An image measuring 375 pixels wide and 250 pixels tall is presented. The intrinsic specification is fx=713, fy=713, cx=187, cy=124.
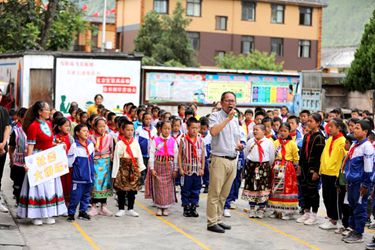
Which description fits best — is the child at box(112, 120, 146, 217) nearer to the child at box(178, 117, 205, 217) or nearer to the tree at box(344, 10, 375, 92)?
the child at box(178, 117, 205, 217)

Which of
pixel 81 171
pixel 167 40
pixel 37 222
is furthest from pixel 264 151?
pixel 167 40

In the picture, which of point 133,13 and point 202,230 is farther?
point 133,13

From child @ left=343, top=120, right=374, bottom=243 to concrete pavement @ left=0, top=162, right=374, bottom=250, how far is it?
287mm

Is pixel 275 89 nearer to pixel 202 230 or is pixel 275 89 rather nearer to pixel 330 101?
pixel 330 101

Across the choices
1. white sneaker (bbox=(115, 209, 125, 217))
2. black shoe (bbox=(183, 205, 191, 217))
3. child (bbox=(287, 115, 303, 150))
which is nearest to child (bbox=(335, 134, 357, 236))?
child (bbox=(287, 115, 303, 150))

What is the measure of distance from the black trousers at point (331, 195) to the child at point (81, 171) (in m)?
3.54

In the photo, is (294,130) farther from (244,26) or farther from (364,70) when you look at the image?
(244,26)

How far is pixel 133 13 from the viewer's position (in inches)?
2024

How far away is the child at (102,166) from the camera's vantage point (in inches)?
443

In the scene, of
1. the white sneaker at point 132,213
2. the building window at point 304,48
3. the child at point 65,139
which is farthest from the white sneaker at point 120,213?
the building window at point 304,48

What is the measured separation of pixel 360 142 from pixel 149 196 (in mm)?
3740

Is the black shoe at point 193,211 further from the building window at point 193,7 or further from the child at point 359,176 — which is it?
the building window at point 193,7

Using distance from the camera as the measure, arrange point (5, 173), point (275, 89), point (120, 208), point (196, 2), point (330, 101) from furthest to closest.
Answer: point (196, 2) → point (330, 101) → point (275, 89) → point (5, 173) → point (120, 208)

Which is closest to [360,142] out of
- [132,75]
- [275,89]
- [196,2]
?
[132,75]
